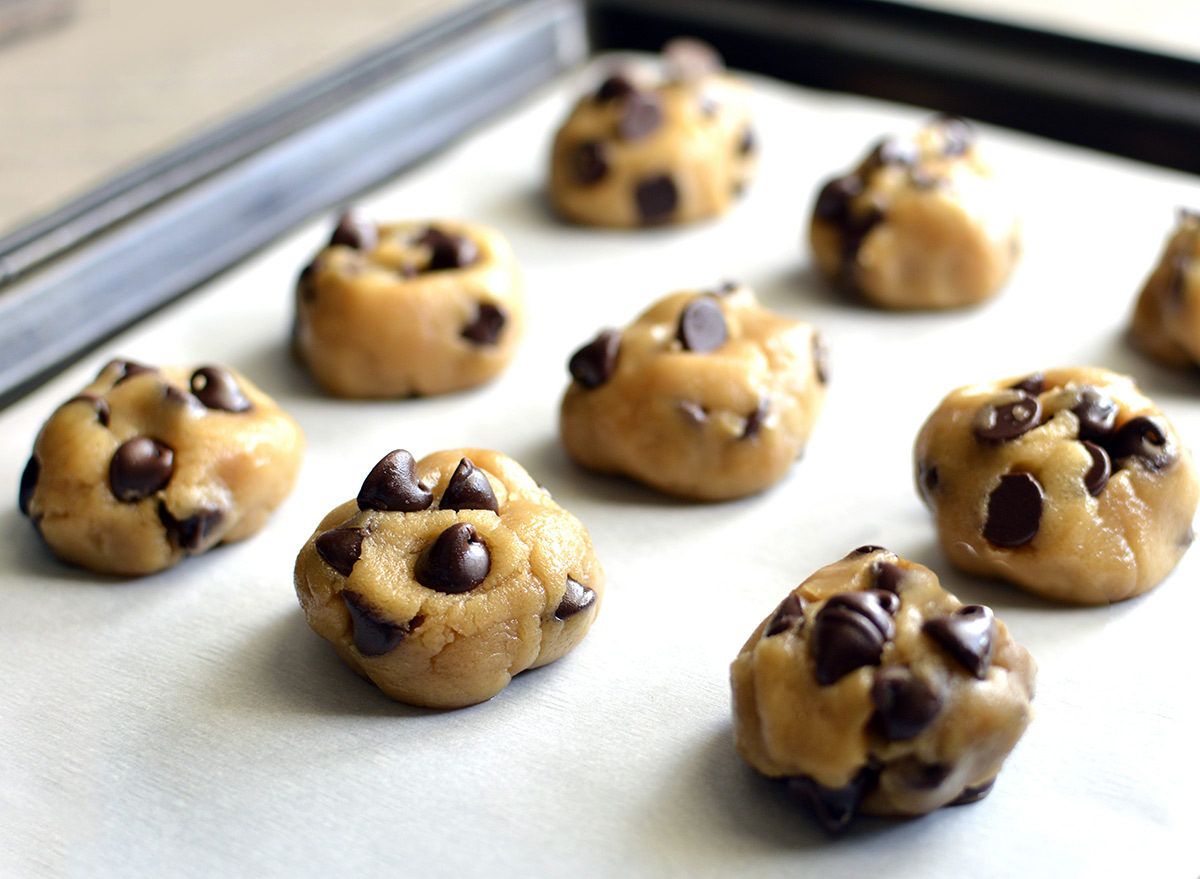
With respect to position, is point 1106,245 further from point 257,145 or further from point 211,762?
point 211,762

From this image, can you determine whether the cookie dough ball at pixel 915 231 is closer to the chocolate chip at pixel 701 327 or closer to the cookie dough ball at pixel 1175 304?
the cookie dough ball at pixel 1175 304

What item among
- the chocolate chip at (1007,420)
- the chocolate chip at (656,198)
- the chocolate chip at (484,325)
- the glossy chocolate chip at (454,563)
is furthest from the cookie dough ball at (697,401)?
the chocolate chip at (656,198)

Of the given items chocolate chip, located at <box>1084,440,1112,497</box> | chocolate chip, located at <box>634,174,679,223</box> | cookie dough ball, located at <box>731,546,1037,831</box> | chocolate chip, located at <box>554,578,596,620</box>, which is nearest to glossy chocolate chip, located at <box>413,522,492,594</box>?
chocolate chip, located at <box>554,578,596,620</box>

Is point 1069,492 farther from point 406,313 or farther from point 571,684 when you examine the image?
point 406,313

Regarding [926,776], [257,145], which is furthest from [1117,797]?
[257,145]

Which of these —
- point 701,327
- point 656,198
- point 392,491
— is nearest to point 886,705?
point 392,491

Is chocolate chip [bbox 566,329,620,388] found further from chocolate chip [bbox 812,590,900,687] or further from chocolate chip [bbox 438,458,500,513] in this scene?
chocolate chip [bbox 812,590,900,687]
